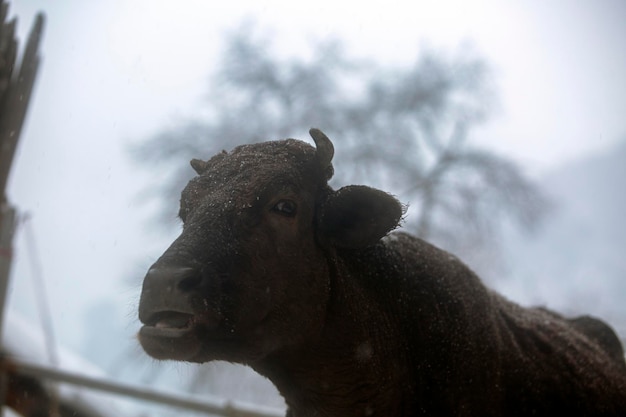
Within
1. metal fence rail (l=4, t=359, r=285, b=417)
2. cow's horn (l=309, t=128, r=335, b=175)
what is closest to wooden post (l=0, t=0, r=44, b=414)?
metal fence rail (l=4, t=359, r=285, b=417)

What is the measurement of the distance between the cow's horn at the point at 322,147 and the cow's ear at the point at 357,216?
168 mm

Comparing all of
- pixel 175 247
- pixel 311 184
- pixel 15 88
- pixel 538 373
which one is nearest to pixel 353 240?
pixel 311 184

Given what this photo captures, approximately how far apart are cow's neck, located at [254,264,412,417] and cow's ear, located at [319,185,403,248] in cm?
25

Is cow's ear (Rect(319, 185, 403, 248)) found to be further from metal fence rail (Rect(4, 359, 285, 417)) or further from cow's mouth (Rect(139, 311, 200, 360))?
metal fence rail (Rect(4, 359, 285, 417))

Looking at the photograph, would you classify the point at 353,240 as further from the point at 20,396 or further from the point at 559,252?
the point at 559,252

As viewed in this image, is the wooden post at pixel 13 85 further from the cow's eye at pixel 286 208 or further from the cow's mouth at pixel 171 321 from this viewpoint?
the cow's mouth at pixel 171 321

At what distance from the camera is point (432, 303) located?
283 cm

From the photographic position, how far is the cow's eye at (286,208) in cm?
253

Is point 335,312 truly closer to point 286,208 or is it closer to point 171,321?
point 286,208

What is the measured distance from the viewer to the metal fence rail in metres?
5.24

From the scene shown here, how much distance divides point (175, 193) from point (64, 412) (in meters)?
4.76

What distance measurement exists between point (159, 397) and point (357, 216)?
438 centimetres

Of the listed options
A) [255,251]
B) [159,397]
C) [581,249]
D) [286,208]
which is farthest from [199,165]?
[581,249]

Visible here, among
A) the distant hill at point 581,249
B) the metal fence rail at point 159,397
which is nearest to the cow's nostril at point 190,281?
the metal fence rail at point 159,397
